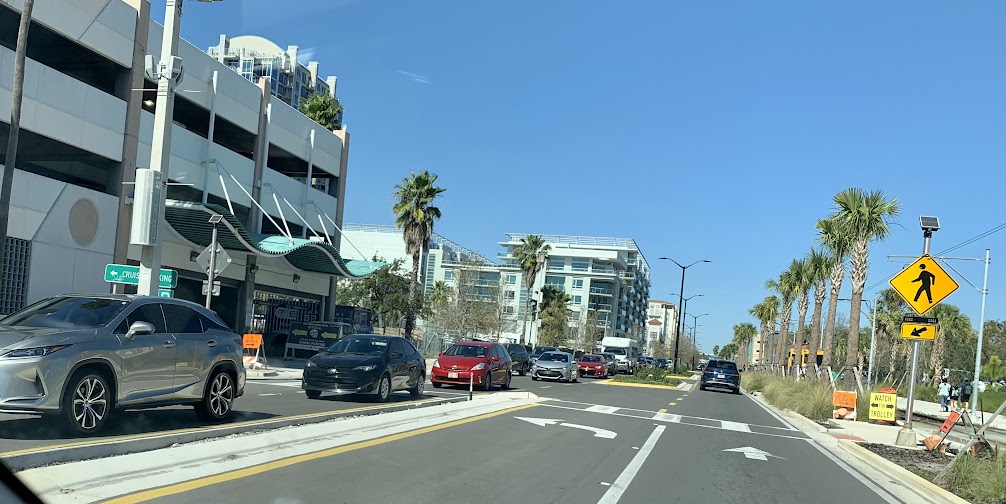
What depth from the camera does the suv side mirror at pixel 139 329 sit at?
374 inches

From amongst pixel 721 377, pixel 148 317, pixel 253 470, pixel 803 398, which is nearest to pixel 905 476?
pixel 253 470

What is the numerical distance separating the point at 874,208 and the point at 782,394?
9138 millimetres

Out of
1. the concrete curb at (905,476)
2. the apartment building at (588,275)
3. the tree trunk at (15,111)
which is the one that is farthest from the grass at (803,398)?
the apartment building at (588,275)

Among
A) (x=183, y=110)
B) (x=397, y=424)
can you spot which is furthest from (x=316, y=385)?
(x=183, y=110)

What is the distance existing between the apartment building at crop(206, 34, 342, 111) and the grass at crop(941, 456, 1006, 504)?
95124 mm

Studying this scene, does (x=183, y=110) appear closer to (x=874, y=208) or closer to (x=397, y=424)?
(x=397, y=424)

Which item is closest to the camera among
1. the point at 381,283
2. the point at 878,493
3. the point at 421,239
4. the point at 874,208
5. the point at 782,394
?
the point at 878,493

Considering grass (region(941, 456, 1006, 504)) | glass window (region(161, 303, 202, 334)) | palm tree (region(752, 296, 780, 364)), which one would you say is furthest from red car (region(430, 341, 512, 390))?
palm tree (region(752, 296, 780, 364))

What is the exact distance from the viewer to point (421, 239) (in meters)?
47.0

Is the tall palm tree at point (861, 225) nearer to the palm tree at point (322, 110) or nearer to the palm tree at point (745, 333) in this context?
the palm tree at point (322, 110)

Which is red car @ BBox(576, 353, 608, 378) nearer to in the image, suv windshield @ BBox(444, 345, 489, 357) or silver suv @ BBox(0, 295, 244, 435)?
suv windshield @ BBox(444, 345, 489, 357)

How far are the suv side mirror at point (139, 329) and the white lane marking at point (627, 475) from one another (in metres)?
5.60

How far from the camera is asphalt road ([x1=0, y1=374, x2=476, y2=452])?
8820 millimetres

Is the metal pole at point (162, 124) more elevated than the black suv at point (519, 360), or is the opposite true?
the metal pole at point (162, 124)
